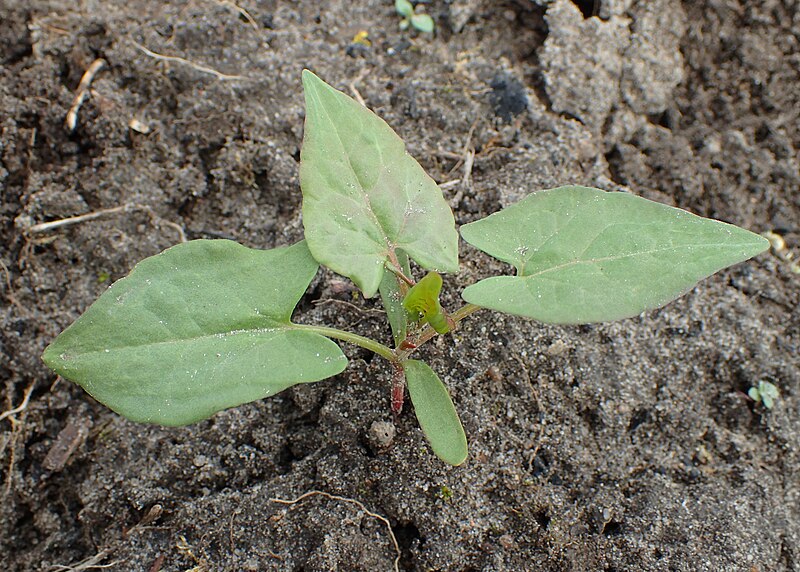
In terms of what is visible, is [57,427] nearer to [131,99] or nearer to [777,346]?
[131,99]

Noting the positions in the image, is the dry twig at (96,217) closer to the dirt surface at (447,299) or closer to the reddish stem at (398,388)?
the dirt surface at (447,299)

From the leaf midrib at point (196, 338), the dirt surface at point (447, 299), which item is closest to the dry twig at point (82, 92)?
the dirt surface at point (447, 299)

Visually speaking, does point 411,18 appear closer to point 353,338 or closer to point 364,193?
point 364,193

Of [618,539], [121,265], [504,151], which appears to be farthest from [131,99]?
[618,539]

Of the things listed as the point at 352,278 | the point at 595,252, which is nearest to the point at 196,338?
the point at 352,278

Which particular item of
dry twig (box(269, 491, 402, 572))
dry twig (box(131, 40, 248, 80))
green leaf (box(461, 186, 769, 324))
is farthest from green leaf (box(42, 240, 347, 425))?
dry twig (box(131, 40, 248, 80))

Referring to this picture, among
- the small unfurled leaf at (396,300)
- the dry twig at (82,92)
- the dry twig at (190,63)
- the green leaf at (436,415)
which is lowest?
the green leaf at (436,415)
